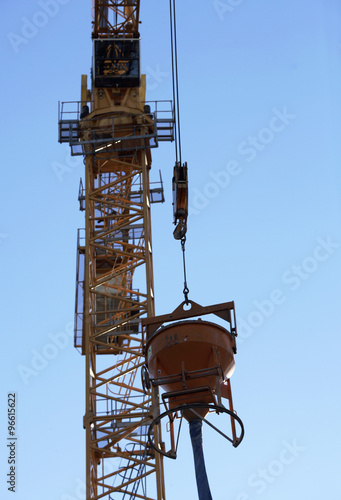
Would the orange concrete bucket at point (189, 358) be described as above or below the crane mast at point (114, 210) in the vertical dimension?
below

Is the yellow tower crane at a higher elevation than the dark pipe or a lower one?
Result: higher

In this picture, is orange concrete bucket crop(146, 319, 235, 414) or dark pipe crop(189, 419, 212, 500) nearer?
dark pipe crop(189, 419, 212, 500)

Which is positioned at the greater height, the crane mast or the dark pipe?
the crane mast

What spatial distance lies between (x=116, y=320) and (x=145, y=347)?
33.4ft

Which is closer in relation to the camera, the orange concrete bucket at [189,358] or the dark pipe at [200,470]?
the dark pipe at [200,470]

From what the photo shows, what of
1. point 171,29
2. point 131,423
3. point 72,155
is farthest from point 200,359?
point 72,155

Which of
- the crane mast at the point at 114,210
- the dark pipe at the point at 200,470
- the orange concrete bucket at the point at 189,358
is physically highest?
the crane mast at the point at 114,210

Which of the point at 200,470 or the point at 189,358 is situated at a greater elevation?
the point at 189,358

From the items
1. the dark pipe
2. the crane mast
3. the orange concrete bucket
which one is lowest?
the dark pipe

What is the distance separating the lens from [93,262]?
27.2m

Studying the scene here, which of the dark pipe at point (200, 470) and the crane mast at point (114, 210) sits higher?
the crane mast at point (114, 210)

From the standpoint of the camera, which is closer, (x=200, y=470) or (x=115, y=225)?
(x=200, y=470)

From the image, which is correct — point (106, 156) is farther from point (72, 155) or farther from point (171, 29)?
point (171, 29)

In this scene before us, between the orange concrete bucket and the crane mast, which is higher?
the crane mast
